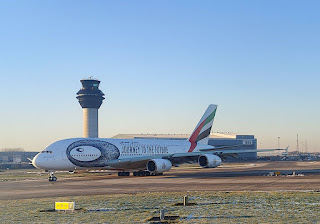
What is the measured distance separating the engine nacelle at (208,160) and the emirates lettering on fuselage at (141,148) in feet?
23.0

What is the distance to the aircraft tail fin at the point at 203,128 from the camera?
6206cm

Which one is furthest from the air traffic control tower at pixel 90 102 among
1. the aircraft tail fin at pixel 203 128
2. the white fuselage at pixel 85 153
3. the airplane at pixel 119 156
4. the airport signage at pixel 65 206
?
the airport signage at pixel 65 206

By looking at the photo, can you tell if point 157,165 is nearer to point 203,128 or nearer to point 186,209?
point 203,128

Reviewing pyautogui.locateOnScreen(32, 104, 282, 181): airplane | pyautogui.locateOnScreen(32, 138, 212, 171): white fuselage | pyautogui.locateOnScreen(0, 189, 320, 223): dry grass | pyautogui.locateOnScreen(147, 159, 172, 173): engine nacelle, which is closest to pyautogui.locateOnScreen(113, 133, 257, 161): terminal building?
pyautogui.locateOnScreen(32, 104, 282, 181): airplane

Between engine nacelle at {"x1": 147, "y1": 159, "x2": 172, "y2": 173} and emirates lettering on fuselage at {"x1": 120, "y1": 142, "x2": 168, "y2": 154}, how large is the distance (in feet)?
12.4

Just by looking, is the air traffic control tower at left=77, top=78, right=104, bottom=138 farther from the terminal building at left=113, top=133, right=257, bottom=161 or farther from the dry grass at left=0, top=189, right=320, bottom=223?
the dry grass at left=0, top=189, right=320, bottom=223

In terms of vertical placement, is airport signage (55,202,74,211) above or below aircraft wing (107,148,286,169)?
below

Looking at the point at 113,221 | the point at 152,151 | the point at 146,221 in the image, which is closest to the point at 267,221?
the point at 146,221

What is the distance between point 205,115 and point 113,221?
4593cm

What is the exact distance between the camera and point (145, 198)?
83.7ft

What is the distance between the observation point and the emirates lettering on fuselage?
168 feet

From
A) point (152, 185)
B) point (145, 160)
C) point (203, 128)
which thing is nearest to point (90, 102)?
point (203, 128)

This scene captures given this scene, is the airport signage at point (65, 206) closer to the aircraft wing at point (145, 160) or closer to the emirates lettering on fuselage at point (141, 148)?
the aircraft wing at point (145, 160)

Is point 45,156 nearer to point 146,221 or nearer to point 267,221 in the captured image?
point 146,221
